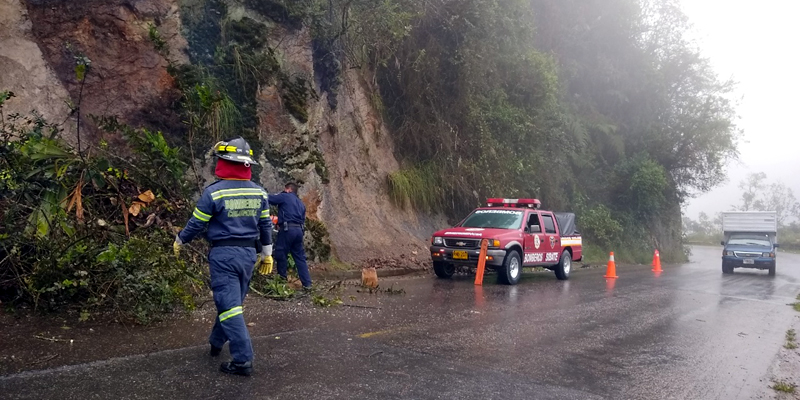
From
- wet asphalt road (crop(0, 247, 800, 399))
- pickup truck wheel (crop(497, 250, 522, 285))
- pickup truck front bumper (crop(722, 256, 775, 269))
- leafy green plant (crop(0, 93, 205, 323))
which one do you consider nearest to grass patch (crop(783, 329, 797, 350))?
wet asphalt road (crop(0, 247, 800, 399))

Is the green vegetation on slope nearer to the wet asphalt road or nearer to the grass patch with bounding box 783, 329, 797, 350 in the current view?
the wet asphalt road

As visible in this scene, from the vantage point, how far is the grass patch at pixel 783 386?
6.34 meters

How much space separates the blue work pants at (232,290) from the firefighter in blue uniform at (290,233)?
4.54m

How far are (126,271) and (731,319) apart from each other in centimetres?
973

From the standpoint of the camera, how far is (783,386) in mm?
6441

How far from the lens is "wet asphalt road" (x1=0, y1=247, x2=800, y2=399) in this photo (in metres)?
4.98

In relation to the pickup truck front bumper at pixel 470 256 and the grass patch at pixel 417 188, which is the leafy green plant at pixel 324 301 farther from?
the grass patch at pixel 417 188

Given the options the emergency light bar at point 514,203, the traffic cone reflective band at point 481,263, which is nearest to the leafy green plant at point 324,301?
the traffic cone reflective band at point 481,263

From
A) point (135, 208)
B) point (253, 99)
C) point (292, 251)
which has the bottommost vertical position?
point (292, 251)

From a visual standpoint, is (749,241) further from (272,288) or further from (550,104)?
(272,288)

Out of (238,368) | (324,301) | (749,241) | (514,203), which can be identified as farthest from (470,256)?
(749,241)

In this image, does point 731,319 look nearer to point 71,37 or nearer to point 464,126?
point 464,126

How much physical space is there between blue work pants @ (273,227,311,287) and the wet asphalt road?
76cm

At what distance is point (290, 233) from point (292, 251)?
13.6 inches
